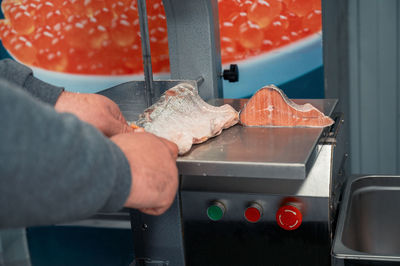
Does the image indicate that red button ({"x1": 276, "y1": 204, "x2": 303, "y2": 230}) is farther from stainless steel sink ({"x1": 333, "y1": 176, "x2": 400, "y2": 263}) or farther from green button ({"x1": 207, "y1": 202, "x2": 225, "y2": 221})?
stainless steel sink ({"x1": 333, "y1": 176, "x2": 400, "y2": 263})

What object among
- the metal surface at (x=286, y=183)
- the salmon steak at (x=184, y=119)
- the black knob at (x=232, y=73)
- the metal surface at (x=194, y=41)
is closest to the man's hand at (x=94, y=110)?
the salmon steak at (x=184, y=119)

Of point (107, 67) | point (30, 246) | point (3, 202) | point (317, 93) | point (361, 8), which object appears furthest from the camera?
point (317, 93)

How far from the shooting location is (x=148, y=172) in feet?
2.32

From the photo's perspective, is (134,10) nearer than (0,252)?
No

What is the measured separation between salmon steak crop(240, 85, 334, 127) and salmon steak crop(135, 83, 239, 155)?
64 millimetres

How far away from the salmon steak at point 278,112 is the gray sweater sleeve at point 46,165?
0.68 meters

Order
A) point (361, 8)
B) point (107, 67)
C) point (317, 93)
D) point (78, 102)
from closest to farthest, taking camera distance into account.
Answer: point (78, 102)
point (107, 67)
point (361, 8)
point (317, 93)

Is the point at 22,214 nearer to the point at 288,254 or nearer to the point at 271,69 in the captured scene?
the point at 288,254

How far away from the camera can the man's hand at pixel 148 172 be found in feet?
2.28

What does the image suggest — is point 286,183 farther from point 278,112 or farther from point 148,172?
point 148,172

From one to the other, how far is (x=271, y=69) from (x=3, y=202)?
2419 millimetres

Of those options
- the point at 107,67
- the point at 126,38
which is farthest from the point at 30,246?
the point at 126,38

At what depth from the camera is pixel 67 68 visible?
121cm

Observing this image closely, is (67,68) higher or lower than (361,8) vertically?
lower
